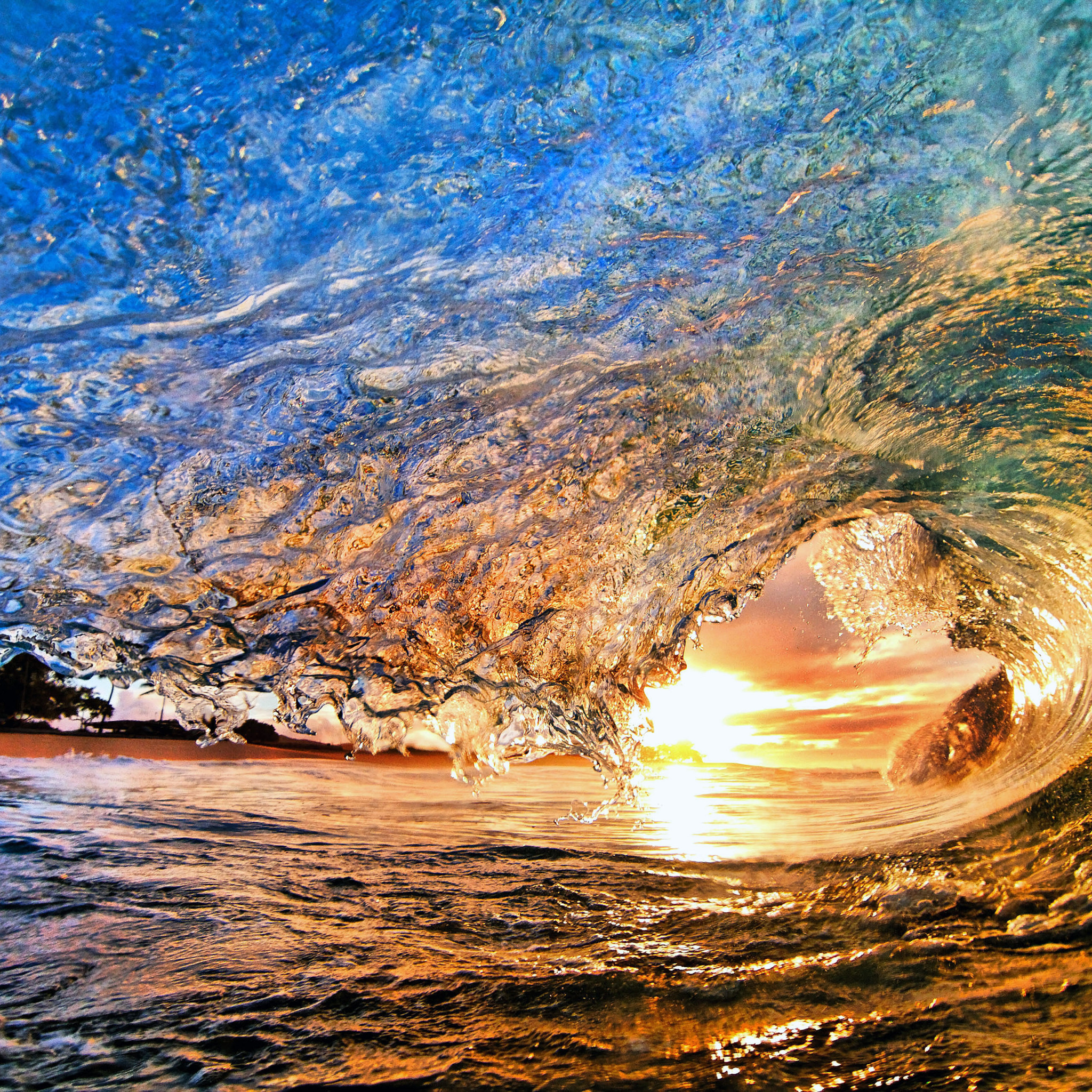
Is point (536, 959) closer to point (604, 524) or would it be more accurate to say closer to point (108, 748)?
point (604, 524)

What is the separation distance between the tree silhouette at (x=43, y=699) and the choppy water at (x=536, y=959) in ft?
23.2

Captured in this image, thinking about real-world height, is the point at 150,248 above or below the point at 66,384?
above

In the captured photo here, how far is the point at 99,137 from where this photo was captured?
6.23 feet

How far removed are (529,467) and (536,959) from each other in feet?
7.90

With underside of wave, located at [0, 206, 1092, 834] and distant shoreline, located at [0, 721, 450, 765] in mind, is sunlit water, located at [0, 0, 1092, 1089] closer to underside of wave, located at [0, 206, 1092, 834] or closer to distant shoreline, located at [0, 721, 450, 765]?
underside of wave, located at [0, 206, 1092, 834]

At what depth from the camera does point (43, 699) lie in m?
11.8

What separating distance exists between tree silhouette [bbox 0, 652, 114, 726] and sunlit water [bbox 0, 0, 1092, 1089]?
25.4 ft

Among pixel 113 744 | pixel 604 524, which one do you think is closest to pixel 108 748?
pixel 113 744

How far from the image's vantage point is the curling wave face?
1.95m

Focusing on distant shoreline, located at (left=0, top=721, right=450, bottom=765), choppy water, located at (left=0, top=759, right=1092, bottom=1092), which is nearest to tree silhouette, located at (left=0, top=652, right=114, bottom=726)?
distant shoreline, located at (left=0, top=721, right=450, bottom=765)

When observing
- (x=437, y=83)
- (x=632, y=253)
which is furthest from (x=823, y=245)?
(x=437, y=83)

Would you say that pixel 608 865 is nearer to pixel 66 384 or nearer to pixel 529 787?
pixel 66 384

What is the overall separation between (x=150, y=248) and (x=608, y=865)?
175 inches

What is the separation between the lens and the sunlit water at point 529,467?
1961 millimetres
